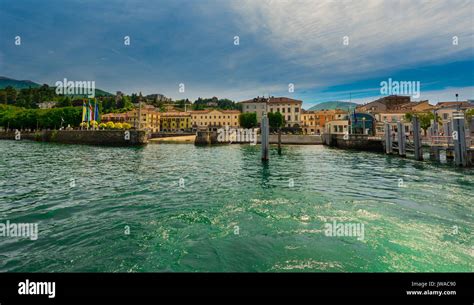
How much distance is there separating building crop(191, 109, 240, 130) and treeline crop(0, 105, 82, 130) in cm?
4815

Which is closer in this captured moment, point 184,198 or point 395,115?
point 184,198

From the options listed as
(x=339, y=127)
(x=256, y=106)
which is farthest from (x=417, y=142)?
(x=256, y=106)

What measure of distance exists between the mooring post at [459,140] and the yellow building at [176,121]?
110471 millimetres

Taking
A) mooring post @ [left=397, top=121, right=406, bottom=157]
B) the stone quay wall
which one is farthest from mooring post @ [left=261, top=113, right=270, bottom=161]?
the stone quay wall

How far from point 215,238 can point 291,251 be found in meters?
2.31

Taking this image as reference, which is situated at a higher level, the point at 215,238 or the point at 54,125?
the point at 54,125

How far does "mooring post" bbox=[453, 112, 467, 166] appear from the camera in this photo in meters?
23.2

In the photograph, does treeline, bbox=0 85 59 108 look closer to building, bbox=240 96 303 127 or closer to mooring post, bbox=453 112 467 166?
building, bbox=240 96 303 127

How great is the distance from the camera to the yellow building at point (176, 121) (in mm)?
127081

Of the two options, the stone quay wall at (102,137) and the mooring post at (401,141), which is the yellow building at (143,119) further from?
the mooring post at (401,141)

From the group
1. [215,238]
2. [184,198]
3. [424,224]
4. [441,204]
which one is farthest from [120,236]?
[441,204]
